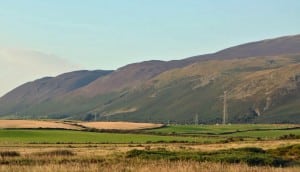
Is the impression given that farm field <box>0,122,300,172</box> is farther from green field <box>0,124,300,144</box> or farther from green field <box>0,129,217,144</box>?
green field <box>0,124,300,144</box>

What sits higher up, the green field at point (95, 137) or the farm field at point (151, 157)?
the farm field at point (151, 157)

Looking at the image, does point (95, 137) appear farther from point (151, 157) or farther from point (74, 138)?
point (151, 157)

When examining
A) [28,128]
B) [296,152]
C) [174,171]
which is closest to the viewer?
[174,171]

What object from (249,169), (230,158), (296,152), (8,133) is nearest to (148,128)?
(8,133)

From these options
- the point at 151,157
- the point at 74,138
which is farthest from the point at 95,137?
the point at 151,157

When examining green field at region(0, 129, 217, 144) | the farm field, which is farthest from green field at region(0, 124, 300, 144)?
the farm field

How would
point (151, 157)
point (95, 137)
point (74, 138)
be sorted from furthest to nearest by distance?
point (95, 137) < point (74, 138) < point (151, 157)

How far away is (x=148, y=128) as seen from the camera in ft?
586

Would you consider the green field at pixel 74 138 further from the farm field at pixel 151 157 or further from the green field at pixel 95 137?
the farm field at pixel 151 157

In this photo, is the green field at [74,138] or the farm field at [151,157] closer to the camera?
the farm field at [151,157]

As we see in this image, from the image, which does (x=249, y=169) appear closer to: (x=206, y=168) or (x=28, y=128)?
(x=206, y=168)

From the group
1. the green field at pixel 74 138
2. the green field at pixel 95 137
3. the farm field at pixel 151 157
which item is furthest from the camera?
the green field at pixel 95 137

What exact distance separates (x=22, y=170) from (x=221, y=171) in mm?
9575

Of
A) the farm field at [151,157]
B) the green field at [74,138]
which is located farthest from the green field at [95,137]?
the farm field at [151,157]
